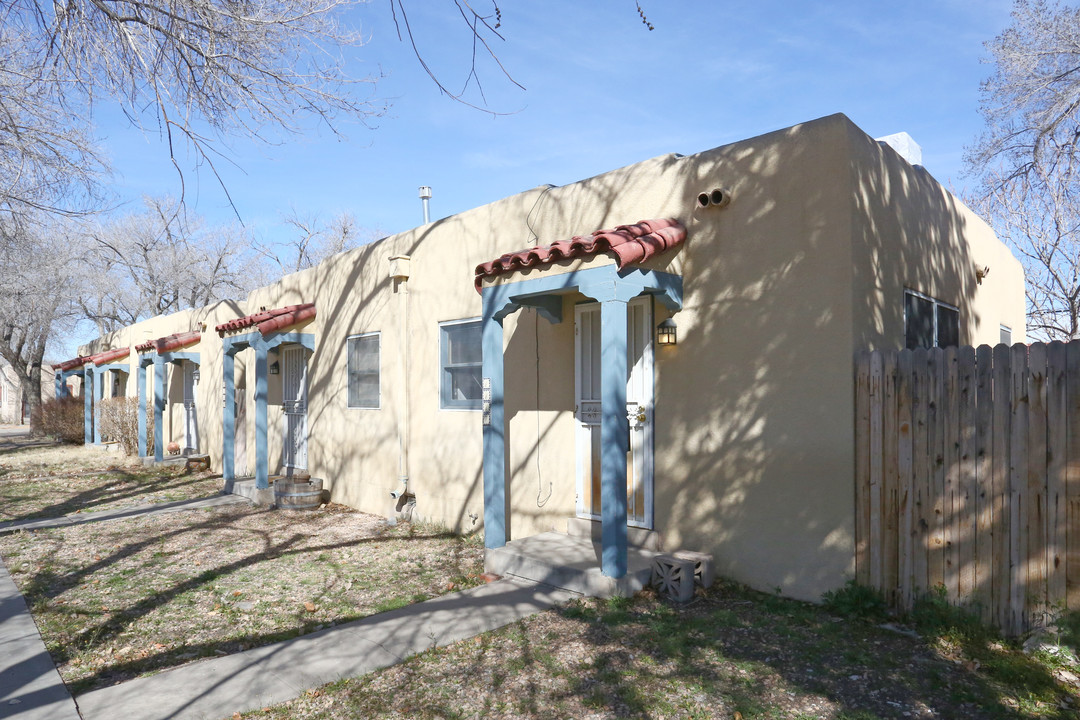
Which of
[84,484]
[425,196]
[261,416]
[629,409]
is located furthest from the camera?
[84,484]

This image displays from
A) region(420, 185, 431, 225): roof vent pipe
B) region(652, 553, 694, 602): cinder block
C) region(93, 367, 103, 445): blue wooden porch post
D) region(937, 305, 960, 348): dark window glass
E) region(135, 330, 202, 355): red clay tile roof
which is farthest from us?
region(93, 367, 103, 445): blue wooden porch post

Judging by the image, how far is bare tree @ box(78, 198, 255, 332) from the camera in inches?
1123

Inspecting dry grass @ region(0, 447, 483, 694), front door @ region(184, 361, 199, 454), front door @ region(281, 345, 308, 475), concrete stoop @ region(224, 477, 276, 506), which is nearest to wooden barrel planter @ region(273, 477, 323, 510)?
dry grass @ region(0, 447, 483, 694)

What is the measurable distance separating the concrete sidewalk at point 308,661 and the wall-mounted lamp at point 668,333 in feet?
7.49

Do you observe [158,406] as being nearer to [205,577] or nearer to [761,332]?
[205,577]

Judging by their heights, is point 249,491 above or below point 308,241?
below

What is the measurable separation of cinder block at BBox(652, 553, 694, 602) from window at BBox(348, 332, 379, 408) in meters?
5.52

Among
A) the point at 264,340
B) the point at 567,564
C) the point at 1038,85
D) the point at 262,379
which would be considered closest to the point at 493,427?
the point at 567,564

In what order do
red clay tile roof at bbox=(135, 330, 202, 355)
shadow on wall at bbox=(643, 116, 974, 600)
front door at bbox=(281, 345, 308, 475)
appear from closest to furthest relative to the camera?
shadow on wall at bbox=(643, 116, 974, 600)
front door at bbox=(281, 345, 308, 475)
red clay tile roof at bbox=(135, 330, 202, 355)

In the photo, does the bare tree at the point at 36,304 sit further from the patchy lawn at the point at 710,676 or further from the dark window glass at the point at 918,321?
the dark window glass at the point at 918,321

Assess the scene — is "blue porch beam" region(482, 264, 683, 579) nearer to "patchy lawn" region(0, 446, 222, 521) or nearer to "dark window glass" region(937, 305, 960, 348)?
"dark window glass" region(937, 305, 960, 348)

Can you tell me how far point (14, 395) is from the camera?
38375mm

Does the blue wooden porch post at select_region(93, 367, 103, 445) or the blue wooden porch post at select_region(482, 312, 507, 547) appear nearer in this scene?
the blue wooden porch post at select_region(482, 312, 507, 547)

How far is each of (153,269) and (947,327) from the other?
30449 mm
